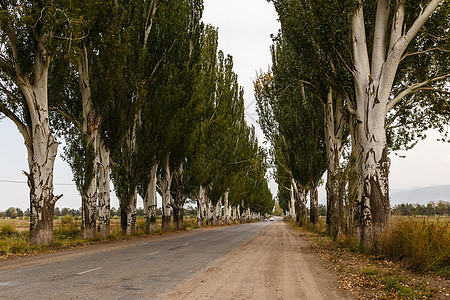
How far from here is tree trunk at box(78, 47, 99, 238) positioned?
1689 cm

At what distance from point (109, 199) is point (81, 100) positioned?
573 centimetres

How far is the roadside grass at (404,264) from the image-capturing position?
6.23m

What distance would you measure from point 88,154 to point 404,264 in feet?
46.5

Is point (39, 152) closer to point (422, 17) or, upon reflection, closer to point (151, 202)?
point (151, 202)

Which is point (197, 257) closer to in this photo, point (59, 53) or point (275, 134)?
point (59, 53)

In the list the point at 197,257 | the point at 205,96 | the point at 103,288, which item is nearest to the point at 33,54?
the point at 197,257

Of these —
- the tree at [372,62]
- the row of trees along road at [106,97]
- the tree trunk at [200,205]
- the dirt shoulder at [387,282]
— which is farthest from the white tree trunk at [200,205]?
the dirt shoulder at [387,282]

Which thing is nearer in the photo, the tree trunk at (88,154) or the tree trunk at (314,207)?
the tree trunk at (88,154)

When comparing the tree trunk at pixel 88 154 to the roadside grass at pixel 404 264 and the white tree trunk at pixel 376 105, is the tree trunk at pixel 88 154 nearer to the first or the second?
the roadside grass at pixel 404 264

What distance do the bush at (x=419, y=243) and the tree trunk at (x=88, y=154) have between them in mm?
13281

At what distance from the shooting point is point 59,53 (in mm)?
14422

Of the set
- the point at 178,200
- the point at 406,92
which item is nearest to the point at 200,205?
the point at 178,200

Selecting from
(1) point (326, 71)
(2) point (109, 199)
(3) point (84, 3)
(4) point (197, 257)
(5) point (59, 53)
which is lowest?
(4) point (197, 257)

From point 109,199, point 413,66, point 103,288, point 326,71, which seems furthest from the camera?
point 109,199
